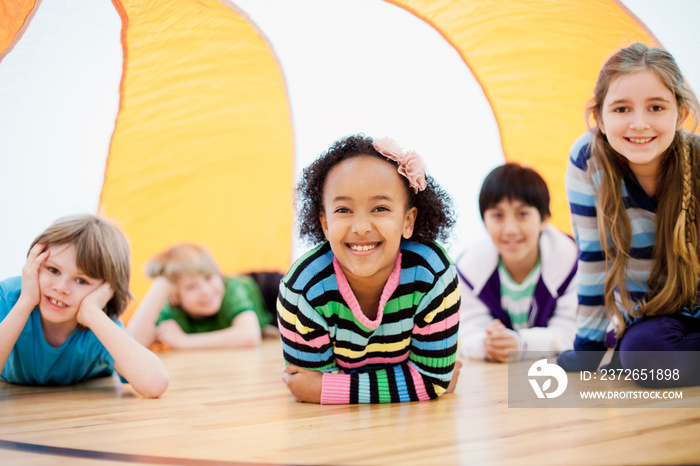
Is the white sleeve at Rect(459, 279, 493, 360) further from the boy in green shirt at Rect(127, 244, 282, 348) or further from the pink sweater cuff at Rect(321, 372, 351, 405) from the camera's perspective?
the boy in green shirt at Rect(127, 244, 282, 348)

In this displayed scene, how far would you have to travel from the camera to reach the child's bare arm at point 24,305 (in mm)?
1634

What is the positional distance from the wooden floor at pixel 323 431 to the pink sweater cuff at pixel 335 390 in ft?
0.11

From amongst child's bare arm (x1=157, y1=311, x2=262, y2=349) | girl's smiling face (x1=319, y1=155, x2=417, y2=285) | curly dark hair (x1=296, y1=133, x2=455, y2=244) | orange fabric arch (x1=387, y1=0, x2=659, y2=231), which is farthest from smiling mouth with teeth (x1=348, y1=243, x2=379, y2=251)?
child's bare arm (x1=157, y1=311, x2=262, y2=349)

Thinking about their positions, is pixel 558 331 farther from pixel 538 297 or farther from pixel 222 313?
pixel 222 313

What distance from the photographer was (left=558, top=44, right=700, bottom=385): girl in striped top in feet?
5.42

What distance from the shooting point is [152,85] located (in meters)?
2.31

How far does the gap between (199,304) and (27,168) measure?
1.20 meters

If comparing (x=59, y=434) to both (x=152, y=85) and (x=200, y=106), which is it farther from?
(x=200, y=106)

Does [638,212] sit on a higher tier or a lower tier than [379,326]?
higher

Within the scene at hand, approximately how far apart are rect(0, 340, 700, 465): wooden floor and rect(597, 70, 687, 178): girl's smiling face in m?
0.58

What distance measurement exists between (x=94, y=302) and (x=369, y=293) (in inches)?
28.0

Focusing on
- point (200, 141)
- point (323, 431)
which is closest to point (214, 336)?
point (200, 141)

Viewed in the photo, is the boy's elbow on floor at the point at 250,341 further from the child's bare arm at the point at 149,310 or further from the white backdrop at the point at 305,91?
the white backdrop at the point at 305,91

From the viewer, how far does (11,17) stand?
6.14 ft
